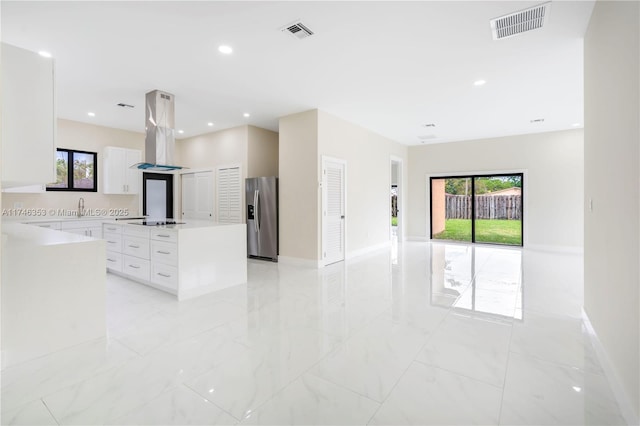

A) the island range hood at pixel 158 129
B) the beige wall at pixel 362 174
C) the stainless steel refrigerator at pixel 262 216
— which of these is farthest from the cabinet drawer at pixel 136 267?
the beige wall at pixel 362 174

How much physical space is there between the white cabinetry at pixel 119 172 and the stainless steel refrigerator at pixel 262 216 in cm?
264

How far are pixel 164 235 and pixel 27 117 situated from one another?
6.33 feet

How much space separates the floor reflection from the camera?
11.3ft

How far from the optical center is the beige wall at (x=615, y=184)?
1.71 metres

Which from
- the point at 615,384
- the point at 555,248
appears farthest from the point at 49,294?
the point at 555,248

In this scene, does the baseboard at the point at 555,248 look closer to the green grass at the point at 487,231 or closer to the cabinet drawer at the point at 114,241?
the green grass at the point at 487,231

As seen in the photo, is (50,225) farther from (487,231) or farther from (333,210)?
(487,231)

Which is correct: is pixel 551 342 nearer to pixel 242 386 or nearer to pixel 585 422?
pixel 585 422

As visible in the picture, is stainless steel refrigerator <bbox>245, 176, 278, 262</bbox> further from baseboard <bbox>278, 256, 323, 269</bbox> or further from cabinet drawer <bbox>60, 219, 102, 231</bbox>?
cabinet drawer <bbox>60, 219, 102, 231</bbox>

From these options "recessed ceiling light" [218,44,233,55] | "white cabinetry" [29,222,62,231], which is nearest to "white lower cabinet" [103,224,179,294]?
"white cabinetry" [29,222,62,231]

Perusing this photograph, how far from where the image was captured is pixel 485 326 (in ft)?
9.39

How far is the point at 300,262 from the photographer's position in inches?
223

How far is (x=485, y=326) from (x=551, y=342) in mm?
492

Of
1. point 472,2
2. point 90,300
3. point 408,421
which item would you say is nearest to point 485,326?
point 408,421
